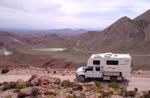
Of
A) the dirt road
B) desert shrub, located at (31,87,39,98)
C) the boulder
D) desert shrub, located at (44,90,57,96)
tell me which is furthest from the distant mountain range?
desert shrub, located at (31,87,39,98)

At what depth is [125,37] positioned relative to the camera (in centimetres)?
12119

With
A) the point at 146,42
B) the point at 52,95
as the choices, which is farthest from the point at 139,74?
the point at 146,42

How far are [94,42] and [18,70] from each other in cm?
8150

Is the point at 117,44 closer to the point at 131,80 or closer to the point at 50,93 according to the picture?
the point at 131,80

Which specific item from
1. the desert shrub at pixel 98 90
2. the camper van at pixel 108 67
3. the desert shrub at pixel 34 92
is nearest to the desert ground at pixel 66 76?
the camper van at pixel 108 67

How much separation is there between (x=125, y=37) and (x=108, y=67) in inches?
3294

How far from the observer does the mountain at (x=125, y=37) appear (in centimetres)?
10778

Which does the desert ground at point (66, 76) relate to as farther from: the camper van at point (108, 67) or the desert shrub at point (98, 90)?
the desert shrub at point (98, 90)

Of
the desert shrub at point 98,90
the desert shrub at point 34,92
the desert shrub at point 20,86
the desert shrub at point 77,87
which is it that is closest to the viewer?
the desert shrub at point 34,92

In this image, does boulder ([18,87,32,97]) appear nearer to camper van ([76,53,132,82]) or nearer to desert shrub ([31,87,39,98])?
desert shrub ([31,87,39,98])

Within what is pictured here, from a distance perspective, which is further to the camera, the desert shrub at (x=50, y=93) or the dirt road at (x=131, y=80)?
the dirt road at (x=131, y=80)

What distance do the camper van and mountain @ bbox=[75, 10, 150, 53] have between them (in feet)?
209

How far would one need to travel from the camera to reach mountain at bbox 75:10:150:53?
4243 inches

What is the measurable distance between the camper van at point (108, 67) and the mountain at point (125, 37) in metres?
63.8
